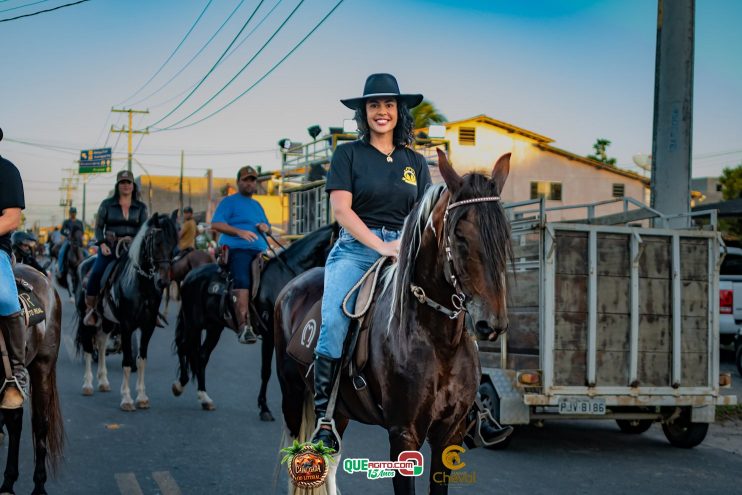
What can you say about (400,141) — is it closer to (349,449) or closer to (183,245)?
(349,449)

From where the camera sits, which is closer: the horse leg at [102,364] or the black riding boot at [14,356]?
the black riding boot at [14,356]

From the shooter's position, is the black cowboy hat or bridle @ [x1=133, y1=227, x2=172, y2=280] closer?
the black cowboy hat

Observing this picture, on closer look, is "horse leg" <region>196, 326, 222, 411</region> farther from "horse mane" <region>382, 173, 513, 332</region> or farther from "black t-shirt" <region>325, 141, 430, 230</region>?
"horse mane" <region>382, 173, 513, 332</region>

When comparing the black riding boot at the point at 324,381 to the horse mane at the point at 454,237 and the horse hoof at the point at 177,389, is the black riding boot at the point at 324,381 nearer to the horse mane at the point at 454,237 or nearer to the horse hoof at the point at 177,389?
the horse mane at the point at 454,237

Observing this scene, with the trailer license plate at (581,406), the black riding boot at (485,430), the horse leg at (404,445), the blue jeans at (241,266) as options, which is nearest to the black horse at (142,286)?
the blue jeans at (241,266)

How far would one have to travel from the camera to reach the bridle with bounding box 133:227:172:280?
10.2 metres

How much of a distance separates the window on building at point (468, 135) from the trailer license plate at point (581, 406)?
1341 inches

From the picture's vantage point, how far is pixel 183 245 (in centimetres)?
2172

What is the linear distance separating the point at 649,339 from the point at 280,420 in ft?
13.8

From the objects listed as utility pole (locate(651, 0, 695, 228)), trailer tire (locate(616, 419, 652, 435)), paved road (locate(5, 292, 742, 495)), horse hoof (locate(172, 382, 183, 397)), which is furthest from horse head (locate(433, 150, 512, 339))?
utility pole (locate(651, 0, 695, 228))

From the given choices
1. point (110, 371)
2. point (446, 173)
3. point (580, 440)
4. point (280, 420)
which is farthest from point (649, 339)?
point (110, 371)

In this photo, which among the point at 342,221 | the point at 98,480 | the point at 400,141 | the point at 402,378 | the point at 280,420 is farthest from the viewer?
the point at 280,420

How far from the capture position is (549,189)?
4178cm

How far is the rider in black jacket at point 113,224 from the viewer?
1085 centimetres
